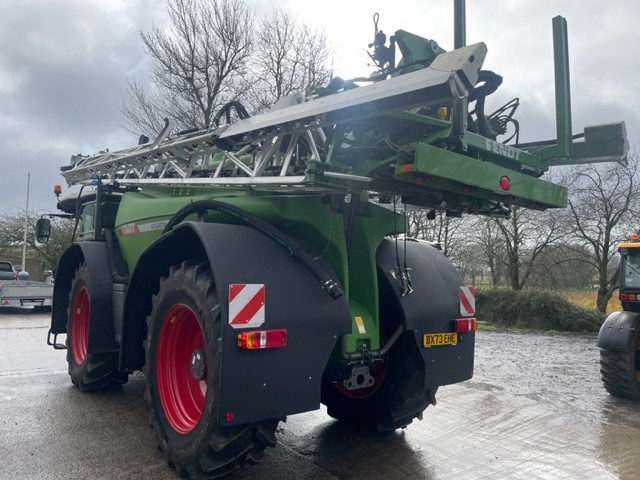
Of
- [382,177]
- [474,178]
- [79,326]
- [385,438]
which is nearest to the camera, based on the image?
[474,178]

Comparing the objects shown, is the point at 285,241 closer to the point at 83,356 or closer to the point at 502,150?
the point at 502,150

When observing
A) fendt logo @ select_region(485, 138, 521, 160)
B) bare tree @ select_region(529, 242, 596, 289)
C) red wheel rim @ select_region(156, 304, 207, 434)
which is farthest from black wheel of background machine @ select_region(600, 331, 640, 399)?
bare tree @ select_region(529, 242, 596, 289)

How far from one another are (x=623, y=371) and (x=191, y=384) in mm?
5056

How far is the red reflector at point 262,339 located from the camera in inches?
134

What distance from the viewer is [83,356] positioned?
675 centimetres

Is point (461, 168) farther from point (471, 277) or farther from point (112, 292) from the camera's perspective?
point (471, 277)

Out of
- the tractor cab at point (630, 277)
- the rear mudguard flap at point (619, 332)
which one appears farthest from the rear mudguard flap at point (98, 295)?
the tractor cab at point (630, 277)

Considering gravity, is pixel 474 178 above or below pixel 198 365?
above

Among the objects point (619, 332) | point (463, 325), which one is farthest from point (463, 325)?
point (619, 332)

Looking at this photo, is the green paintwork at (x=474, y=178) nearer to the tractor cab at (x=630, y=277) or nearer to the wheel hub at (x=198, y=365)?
the wheel hub at (x=198, y=365)

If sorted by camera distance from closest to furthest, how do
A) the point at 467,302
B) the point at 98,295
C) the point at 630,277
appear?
the point at 467,302 → the point at 98,295 → the point at 630,277

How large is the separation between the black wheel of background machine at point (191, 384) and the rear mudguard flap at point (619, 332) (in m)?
4.81

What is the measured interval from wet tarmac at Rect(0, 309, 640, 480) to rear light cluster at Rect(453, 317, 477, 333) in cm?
100

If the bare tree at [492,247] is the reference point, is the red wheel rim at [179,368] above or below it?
below
